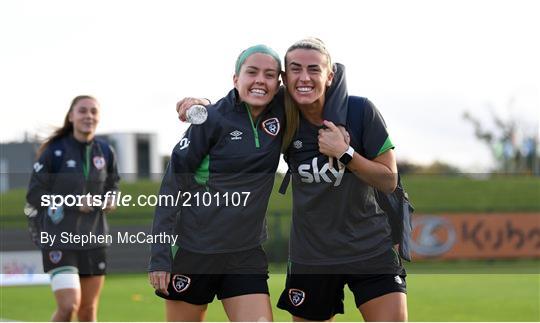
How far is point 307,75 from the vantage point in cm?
537

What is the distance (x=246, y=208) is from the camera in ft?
18.1

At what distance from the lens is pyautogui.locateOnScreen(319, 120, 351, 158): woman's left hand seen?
209 inches

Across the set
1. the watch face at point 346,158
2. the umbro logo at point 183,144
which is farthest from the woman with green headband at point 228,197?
the watch face at point 346,158

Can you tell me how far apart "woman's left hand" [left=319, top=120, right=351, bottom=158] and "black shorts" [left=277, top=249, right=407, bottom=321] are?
0.74 metres

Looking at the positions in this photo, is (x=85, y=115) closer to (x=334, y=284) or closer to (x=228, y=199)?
(x=228, y=199)

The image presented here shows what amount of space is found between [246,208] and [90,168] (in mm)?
3261

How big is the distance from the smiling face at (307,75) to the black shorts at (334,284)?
1.04m

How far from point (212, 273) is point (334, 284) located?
74 centimetres

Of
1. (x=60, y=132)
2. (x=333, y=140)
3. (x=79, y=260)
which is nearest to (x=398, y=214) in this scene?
(x=333, y=140)

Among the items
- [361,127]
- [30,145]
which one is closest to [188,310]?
[361,127]

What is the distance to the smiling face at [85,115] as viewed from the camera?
327 inches

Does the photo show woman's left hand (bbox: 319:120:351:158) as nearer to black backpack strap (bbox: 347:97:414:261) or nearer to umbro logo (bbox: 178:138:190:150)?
black backpack strap (bbox: 347:97:414:261)

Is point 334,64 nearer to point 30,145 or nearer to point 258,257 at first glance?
point 258,257

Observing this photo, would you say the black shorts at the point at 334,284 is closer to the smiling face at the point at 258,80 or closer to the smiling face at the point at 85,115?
the smiling face at the point at 258,80
